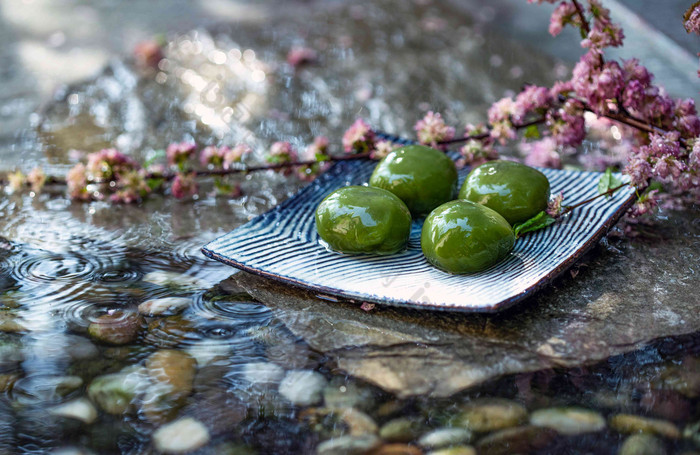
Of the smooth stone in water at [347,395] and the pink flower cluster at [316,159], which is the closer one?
the smooth stone in water at [347,395]

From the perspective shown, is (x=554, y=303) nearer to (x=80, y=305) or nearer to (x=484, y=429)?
(x=484, y=429)

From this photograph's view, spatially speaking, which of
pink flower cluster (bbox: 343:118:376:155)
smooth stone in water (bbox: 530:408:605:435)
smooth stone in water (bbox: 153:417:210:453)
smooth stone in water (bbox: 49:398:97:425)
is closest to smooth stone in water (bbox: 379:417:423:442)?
smooth stone in water (bbox: 530:408:605:435)

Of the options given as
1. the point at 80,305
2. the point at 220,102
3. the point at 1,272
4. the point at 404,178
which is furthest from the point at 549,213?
the point at 220,102

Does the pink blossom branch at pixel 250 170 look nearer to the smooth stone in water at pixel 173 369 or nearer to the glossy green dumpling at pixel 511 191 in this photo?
the glossy green dumpling at pixel 511 191

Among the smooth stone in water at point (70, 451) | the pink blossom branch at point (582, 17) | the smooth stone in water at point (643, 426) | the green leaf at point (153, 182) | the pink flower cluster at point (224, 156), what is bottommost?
the smooth stone in water at point (70, 451)

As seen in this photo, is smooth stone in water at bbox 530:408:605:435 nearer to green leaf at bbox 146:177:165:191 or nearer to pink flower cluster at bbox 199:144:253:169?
pink flower cluster at bbox 199:144:253:169

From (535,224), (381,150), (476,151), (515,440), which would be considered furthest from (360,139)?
(515,440)

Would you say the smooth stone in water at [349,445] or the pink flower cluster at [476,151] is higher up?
the pink flower cluster at [476,151]

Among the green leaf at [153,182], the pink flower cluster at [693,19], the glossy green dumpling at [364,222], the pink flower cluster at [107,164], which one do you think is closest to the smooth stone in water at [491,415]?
the glossy green dumpling at [364,222]
